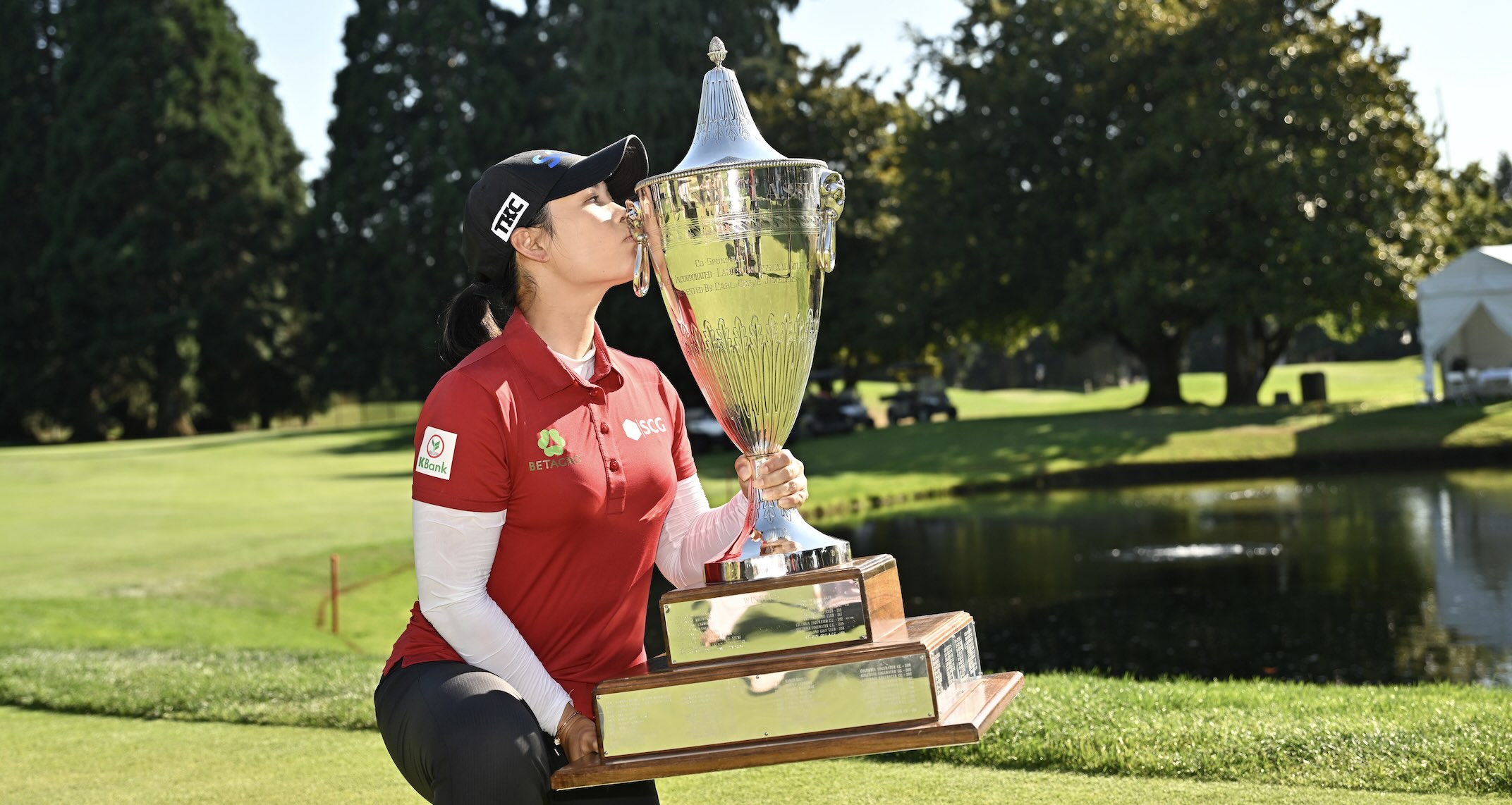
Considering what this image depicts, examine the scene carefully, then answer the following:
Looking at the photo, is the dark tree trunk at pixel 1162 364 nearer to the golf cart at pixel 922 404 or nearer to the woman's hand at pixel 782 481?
the golf cart at pixel 922 404

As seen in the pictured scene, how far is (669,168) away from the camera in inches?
1572

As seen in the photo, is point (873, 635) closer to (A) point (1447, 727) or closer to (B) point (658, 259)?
(B) point (658, 259)

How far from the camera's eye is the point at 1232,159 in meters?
30.9

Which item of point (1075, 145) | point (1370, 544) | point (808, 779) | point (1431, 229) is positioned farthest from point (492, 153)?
point (808, 779)

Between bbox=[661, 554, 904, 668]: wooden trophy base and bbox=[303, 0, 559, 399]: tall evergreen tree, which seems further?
bbox=[303, 0, 559, 399]: tall evergreen tree

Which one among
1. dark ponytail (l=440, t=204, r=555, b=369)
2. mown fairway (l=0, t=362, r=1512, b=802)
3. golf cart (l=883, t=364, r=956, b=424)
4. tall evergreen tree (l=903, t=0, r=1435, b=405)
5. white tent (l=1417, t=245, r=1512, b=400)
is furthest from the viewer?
golf cart (l=883, t=364, r=956, b=424)

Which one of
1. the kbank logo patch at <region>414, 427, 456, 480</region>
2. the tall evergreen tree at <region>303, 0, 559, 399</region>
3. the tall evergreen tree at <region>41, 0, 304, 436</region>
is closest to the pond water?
the kbank logo patch at <region>414, 427, 456, 480</region>

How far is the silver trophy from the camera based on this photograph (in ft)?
8.63

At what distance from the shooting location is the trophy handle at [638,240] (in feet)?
9.09

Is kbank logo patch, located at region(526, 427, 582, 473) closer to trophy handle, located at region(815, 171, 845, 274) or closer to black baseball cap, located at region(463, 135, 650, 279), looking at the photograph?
black baseball cap, located at region(463, 135, 650, 279)

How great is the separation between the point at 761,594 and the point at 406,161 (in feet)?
156

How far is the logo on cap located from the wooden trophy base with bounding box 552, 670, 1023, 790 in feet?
3.49

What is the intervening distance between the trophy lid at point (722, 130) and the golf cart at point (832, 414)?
109 feet

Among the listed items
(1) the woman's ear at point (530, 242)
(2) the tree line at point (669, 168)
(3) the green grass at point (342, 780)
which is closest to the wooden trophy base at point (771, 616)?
(1) the woman's ear at point (530, 242)
